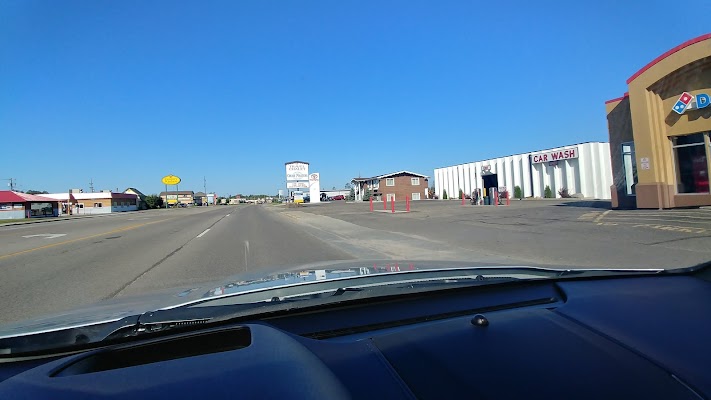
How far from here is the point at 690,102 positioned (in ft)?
55.0

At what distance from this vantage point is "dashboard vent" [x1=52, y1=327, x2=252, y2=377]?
1.94 m

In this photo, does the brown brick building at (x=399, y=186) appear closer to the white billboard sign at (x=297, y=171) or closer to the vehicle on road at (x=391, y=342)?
the white billboard sign at (x=297, y=171)

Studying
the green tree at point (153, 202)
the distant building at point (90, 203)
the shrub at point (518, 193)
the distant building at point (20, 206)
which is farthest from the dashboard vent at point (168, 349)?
the green tree at point (153, 202)

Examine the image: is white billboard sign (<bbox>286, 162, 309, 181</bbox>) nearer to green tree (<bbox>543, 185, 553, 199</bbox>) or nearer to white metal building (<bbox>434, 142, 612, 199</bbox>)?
white metal building (<bbox>434, 142, 612, 199</bbox>)

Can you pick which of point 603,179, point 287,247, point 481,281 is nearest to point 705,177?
point 287,247

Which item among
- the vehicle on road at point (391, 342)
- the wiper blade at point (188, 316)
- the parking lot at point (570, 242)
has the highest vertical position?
the wiper blade at point (188, 316)

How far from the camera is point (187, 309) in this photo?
2607 millimetres

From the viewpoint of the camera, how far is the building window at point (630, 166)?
19422 mm

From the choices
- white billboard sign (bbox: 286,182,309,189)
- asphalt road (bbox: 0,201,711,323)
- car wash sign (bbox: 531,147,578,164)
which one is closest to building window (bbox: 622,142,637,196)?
asphalt road (bbox: 0,201,711,323)

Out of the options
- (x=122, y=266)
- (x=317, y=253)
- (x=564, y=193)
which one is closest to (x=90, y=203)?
(x=564, y=193)

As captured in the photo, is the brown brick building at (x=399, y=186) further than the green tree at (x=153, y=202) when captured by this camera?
→ No

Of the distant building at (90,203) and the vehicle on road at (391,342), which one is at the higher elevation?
the distant building at (90,203)

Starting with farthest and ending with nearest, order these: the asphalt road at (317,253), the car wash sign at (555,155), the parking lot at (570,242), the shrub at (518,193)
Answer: the shrub at (518,193), the car wash sign at (555,155), the parking lot at (570,242), the asphalt road at (317,253)

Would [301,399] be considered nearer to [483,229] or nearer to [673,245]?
[673,245]
